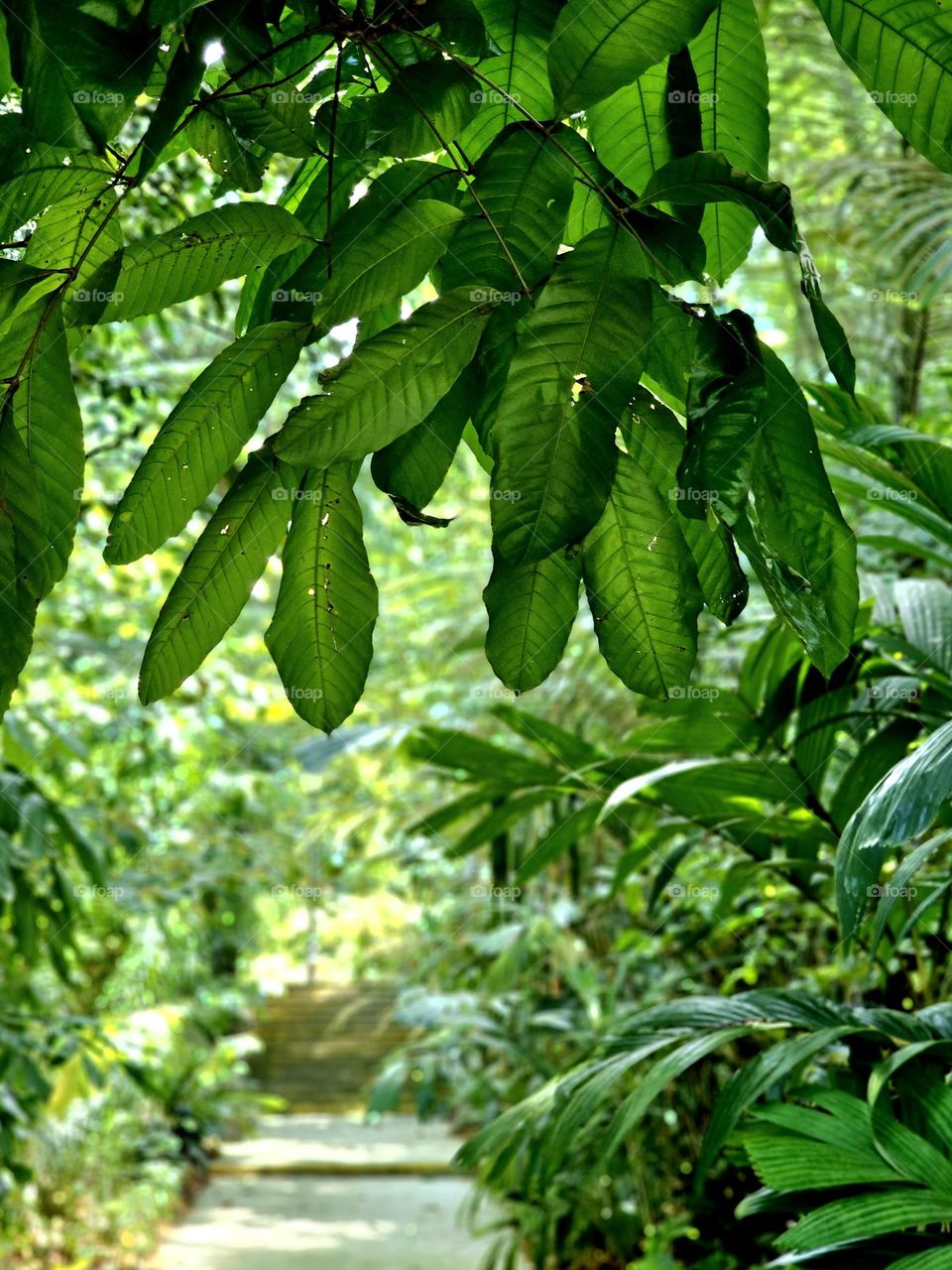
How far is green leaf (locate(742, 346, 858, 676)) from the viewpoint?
48 centimetres

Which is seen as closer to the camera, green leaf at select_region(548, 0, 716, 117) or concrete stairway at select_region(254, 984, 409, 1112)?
green leaf at select_region(548, 0, 716, 117)

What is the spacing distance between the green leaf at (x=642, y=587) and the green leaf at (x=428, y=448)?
74 mm

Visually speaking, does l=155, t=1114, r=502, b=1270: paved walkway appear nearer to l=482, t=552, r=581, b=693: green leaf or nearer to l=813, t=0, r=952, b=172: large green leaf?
l=482, t=552, r=581, b=693: green leaf

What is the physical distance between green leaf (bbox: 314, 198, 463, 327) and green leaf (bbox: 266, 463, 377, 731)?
70 mm

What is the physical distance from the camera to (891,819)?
2.38 feet

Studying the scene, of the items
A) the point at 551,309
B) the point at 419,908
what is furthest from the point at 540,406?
the point at 419,908

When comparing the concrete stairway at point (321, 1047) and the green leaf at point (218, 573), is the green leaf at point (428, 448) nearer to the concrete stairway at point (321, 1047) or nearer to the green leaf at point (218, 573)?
the green leaf at point (218, 573)

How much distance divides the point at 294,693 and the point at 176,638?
2.8 inches

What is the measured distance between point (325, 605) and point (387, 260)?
15cm

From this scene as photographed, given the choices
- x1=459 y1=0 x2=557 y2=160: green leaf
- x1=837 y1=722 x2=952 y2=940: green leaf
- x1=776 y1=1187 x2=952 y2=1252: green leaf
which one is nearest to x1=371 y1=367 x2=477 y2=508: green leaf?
x1=459 y1=0 x2=557 y2=160: green leaf

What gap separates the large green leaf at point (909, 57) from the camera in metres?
0.48

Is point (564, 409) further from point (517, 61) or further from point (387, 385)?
point (517, 61)

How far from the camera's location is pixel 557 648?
0.55 m

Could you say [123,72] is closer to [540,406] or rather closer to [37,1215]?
[540,406]
